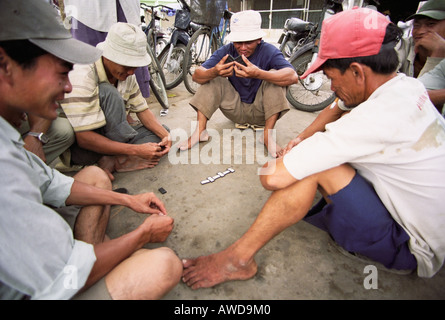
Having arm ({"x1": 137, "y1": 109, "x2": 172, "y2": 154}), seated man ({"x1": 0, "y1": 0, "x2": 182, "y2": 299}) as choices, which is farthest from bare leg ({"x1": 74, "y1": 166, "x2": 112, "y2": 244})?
arm ({"x1": 137, "y1": 109, "x2": 172, "y2": 154})

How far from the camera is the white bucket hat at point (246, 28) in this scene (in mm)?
2494

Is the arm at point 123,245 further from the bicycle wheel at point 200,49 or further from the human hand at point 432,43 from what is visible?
the bicycle wheel at point 200,49

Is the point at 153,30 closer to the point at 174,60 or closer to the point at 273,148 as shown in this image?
the point at 174,60

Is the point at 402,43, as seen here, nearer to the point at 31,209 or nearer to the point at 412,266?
the point at 412,266

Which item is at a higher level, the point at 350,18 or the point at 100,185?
the point at 350,18

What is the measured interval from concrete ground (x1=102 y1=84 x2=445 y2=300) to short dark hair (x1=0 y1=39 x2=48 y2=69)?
3.92 ft

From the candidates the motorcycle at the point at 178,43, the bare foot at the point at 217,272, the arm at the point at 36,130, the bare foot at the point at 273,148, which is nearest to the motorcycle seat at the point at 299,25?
the motorcycle at the point at 178,43

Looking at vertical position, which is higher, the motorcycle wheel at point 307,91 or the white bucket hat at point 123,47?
the white bucket hat at point 123,47

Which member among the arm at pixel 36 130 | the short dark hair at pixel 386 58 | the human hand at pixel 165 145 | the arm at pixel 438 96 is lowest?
→ the human hand at pixel 165 145

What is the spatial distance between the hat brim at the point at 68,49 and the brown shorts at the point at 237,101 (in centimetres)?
176

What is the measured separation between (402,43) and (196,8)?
9.87 ft

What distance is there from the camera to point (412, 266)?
1.29m

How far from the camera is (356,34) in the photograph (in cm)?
119

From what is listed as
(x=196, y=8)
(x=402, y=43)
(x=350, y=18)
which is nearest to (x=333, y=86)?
(x=350, y=18)
